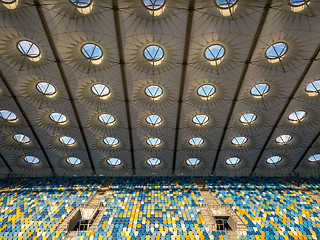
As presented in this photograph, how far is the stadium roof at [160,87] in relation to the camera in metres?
13.5

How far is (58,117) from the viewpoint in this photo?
837 inches

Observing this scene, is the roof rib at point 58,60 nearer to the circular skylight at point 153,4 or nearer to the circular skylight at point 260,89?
the circular skylight at point 153,4

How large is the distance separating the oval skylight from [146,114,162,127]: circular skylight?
12.8 metres

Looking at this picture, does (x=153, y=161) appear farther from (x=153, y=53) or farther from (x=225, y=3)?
(x=225, y=3)

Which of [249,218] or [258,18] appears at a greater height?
[258,18]

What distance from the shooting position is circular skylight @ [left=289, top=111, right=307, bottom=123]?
20.6 metres

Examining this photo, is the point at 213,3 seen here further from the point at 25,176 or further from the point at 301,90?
the point at 25,176

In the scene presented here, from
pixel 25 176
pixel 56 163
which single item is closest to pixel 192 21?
pixel 56 163

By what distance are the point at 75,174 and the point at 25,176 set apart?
7893 millimetres

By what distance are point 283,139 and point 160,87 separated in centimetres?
1881

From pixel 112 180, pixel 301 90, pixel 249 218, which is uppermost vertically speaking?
pixel 301 90

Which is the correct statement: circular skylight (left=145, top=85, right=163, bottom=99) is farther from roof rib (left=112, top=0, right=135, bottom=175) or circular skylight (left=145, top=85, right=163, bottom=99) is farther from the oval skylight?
the oval skylight

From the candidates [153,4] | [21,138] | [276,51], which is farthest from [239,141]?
[21,138]

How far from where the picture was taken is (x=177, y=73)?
56.3 feet
